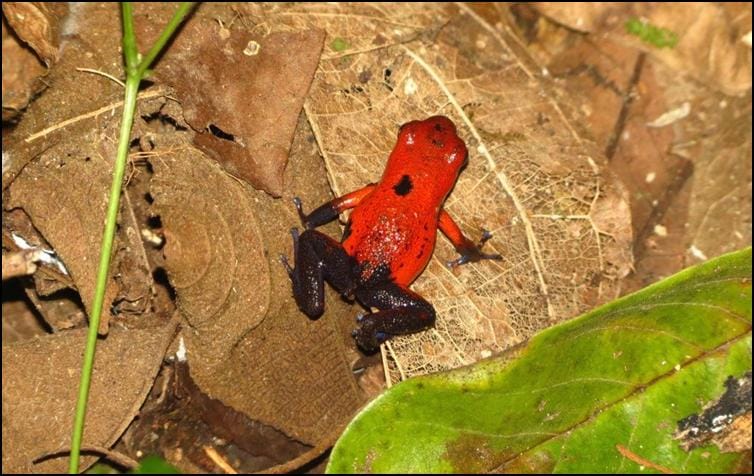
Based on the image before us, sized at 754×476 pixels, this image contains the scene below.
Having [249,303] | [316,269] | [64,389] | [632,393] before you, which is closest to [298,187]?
[316,269]

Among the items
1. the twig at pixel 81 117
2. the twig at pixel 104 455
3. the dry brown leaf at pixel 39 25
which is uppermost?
the dry brown leaf at pixel 39 25

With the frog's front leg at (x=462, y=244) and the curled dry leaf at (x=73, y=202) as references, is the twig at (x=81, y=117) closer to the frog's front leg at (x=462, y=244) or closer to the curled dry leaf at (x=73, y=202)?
the curled dry leaf at (x=73, y=202)

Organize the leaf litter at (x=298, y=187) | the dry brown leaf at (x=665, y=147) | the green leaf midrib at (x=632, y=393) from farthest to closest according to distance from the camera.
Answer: the dry brown leaf at (x=665, y=147) < the leaf litter at (x=298, y=187) < the green leaf midrib at (x=632, y=393)

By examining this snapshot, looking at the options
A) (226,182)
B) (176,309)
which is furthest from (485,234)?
(176,309)

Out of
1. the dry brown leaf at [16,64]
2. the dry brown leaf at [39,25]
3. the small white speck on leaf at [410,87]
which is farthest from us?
the dry brown leaf at [16,64]

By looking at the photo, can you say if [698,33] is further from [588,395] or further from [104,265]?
[104,265]

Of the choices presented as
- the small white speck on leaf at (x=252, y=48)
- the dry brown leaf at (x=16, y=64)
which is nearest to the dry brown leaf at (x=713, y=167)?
the small white speck on leaf at (x=252, y=48)

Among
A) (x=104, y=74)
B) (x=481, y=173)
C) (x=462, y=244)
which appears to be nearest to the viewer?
(x=104, y=74)
